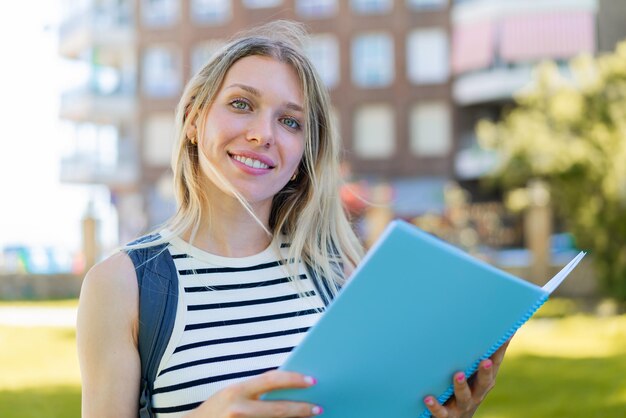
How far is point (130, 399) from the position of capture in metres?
1.61

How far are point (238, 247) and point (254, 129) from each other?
26cm

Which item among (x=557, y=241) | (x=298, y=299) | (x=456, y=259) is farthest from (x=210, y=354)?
(x=557, y=241)

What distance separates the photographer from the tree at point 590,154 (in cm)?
1272

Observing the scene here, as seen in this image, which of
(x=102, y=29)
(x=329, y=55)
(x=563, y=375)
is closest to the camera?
(x=563, y=375)

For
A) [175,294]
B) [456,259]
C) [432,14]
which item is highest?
[432,14]

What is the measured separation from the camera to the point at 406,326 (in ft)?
4.58

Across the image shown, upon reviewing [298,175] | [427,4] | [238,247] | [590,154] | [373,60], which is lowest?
[590,154]

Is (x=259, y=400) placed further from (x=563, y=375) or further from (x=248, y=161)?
(x=563, y=375)

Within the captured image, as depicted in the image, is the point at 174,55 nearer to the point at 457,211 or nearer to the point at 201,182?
the point at 457,211

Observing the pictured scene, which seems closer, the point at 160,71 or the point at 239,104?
the point at 239,104

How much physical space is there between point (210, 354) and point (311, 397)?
0.31 m

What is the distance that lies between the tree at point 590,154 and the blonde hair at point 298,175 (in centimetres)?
1097

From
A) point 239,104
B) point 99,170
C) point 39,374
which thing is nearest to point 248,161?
point 239,104

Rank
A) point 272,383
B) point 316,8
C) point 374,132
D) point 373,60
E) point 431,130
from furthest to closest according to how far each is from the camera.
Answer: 1. point 316,8
2. point 374,132
3. point 373,60
4. point 431,130
5. point 272,383
